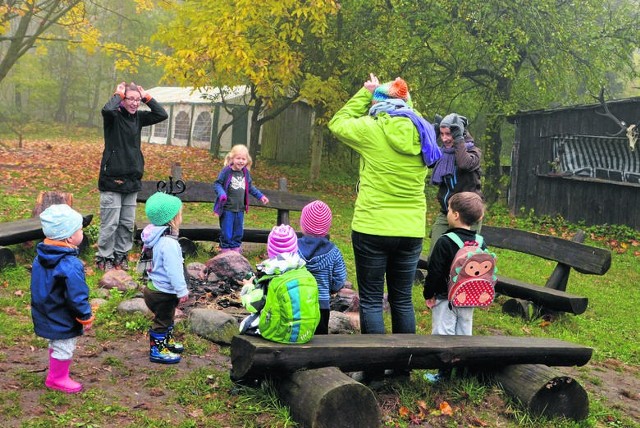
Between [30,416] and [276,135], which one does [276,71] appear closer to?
[276,135]

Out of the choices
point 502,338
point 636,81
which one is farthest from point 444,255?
point 636,81

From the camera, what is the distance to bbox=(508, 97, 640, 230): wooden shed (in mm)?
14758

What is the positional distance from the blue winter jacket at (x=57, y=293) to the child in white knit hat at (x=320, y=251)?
1.56 metres

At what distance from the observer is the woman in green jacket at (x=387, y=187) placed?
15.1 ft

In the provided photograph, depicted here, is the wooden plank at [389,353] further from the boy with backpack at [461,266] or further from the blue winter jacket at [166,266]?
the blue winter jacket at [166,266]

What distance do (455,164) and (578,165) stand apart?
11030 millimetres

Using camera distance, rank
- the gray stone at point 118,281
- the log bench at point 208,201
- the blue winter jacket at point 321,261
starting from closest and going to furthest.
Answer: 1. the blue winter jacket at point 321,261
2. the gray stone at point 118,281
3. the log bench at point 208,201

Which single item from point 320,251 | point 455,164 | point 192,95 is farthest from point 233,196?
point 192,95

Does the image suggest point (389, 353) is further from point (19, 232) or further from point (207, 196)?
point (207, 196)

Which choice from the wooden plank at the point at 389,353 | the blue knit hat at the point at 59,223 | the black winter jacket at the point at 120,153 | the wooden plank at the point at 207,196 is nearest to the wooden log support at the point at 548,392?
the wooden plank at the point at 389,353

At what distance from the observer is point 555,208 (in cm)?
1636

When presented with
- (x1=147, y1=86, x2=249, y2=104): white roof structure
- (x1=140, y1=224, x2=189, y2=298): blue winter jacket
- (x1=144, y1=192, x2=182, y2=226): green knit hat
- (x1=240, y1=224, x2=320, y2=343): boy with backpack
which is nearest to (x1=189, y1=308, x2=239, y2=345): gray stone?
(x1=140, y1=224, x2=189, y2=298): blue winter jacket

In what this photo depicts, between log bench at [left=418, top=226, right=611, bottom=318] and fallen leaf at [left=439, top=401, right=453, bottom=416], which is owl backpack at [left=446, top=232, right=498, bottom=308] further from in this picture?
log bench at [left=418, top=226, right=611, bottom=318]

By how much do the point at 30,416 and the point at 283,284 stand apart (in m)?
1.75
